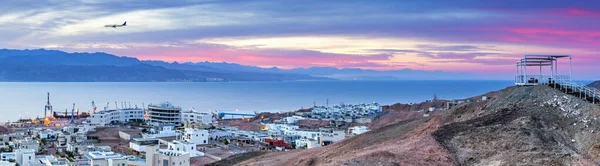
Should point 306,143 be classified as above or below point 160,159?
below

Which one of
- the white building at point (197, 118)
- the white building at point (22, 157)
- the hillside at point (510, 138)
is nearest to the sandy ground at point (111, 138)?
the white building at point (22, 157)

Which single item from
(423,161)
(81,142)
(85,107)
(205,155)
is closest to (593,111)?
(423,161)

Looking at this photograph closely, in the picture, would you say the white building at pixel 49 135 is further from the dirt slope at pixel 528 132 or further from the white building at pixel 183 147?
the dirt slope at pixel 528 132

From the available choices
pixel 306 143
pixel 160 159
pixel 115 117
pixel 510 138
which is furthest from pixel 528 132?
pixel 115 117

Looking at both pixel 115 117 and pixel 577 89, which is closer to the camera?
pixel 577 89

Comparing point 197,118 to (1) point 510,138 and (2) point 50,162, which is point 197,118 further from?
(1) point 510,138

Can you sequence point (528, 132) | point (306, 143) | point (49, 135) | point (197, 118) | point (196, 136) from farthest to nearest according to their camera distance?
point (197, 118)
point (49, 135)
point (196, 136)
point (306, 143)
point (528, 132)

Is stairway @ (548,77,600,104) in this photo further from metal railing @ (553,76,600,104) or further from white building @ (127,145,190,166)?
white building @ (127,145,190,166)

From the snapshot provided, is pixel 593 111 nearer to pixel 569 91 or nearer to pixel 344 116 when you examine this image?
pixel 569 91
